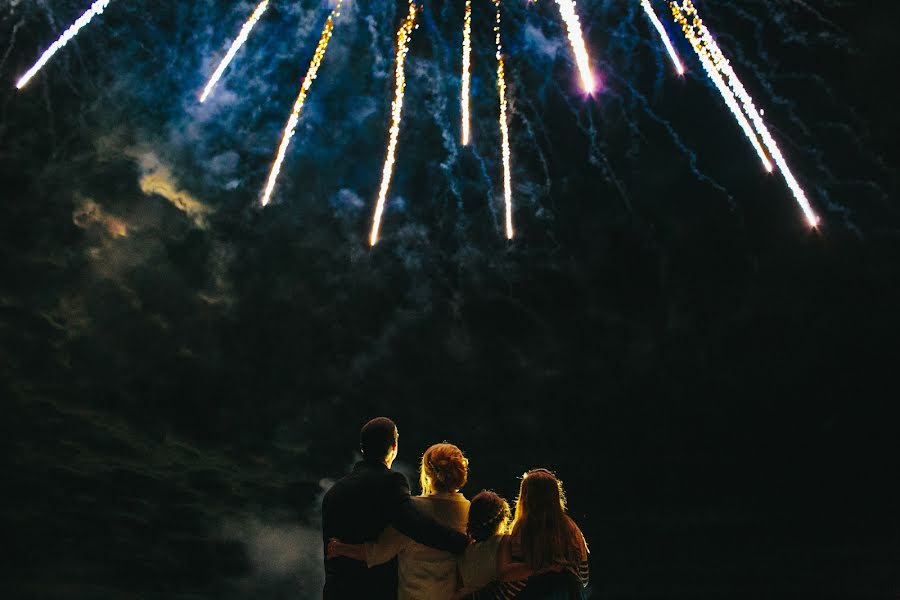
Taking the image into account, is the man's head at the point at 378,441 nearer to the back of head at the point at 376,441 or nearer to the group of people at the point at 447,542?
the back of head at the point at 376,441

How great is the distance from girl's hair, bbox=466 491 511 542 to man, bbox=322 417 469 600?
0.51 ft

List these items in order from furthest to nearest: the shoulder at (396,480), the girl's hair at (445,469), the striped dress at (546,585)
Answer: the girl's hair at (445,469) < the shoulder at (396,480) < the striped dress at (546,585)

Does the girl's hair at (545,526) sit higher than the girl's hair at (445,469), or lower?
lower

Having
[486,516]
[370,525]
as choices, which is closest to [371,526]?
[370,525]

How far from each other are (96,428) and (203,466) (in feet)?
44.2

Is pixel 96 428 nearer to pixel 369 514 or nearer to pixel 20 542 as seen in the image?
pixel 20 542

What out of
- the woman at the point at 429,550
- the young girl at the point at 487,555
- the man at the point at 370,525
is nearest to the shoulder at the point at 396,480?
the man at the point at 370,525

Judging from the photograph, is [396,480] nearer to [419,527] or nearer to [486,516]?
[419,527]

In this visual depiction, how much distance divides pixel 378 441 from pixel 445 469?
2.24 feet

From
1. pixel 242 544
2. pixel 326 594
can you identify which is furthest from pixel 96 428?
pixel 326 594

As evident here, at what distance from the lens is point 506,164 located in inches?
704

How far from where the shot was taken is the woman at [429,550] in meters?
5.73

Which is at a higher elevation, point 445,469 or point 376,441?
point 376,441

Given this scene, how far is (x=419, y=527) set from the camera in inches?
218
